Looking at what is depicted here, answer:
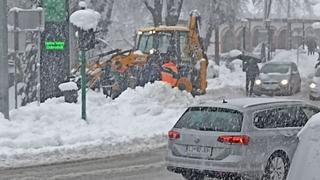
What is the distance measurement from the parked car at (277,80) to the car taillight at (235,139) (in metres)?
21.9

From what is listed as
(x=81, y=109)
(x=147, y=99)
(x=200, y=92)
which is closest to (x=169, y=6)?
(x=200, y=92)

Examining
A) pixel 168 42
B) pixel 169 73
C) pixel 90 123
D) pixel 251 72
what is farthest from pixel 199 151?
pixel 251 72

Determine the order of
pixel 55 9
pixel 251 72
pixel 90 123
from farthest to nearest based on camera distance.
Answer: pixel 251 72
pixel 55 9
pixel 90 123

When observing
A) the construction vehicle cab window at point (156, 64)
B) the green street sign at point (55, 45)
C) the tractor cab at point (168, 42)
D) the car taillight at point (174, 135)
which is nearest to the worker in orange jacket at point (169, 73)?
the construction vehicle cab window at point (156, 64)

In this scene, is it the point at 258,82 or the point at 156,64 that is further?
the point at 258,82

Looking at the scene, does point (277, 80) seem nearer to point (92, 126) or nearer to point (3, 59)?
point (92, 126)

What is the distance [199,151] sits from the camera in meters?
11.1

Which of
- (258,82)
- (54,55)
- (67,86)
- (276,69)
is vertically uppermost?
(54,55)

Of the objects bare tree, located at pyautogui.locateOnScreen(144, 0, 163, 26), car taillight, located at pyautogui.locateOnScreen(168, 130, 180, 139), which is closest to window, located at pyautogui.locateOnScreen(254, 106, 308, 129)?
car taillight, located at pyautogui.locateOnScreen(168, 130, 180, 139)

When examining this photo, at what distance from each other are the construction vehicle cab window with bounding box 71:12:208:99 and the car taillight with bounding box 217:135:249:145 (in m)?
16.7

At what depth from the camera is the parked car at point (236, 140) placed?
10836 mm

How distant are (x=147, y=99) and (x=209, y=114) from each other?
13.1 meters

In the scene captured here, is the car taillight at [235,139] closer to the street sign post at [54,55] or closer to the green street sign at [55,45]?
the street sign post at [54,55]

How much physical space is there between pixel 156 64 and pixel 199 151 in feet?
56.8
